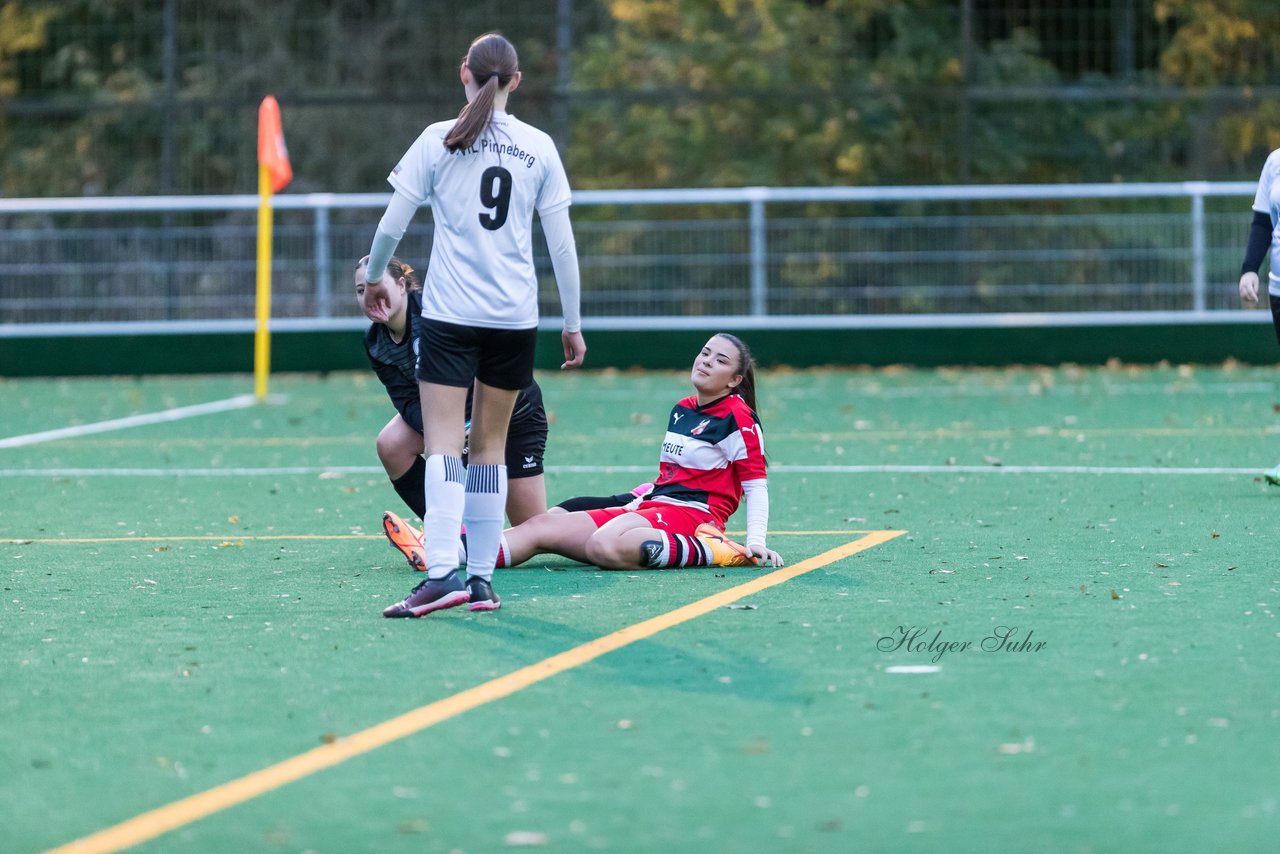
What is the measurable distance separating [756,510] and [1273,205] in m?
3.82

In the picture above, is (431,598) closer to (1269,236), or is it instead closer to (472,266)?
(472,266)

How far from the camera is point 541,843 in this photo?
406 centimetres

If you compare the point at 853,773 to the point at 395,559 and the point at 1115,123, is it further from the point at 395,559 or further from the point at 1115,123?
the point at 1115,123

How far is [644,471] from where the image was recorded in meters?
11.3

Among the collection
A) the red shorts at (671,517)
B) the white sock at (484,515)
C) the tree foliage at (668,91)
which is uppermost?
the tree foliage at (668,91)

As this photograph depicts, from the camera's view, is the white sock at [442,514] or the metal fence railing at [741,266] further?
the metal fence railing at [741,266]

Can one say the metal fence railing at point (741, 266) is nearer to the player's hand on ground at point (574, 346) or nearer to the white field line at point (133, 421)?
the white field line at point (133, 421)

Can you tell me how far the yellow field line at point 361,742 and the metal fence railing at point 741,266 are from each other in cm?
1270

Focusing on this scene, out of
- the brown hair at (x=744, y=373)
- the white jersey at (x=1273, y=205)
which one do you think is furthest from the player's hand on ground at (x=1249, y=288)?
the brown hair at (x=744, y=373)

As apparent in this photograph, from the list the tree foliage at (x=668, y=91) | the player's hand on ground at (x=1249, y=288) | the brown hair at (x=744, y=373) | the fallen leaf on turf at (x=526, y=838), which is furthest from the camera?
the tree foliage at (x=668, y=91)

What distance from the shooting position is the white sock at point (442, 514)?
658 centimetres

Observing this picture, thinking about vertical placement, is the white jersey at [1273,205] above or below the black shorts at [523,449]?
above

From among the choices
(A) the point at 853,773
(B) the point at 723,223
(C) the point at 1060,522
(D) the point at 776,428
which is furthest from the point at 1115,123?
(A) the point at 853,773

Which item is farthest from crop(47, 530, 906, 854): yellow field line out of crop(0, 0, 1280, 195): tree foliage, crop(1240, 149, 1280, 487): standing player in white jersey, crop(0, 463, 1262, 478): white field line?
crop(0, 0, 1280, 195): tree foliage
